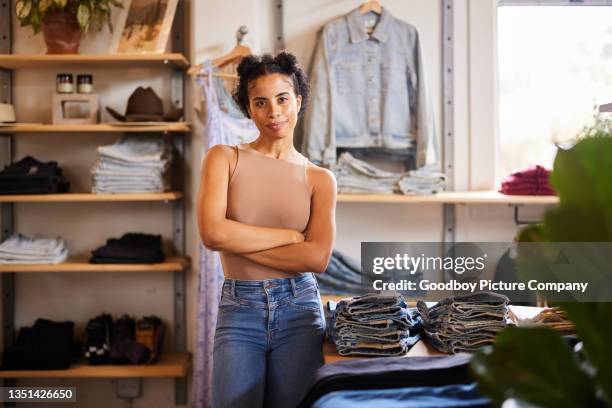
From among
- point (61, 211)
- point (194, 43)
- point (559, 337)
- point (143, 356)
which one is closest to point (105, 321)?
point (143, 356)

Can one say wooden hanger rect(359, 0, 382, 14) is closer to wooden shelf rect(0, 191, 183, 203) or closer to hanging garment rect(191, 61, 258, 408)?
hanging garment rect(191, 61, 258, 408)

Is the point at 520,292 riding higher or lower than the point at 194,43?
lower

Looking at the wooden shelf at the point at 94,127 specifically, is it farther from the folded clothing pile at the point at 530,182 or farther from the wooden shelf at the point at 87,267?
the folded clothing pile at the point at 530,182

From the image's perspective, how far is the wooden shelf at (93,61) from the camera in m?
3.03

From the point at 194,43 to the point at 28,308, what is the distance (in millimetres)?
1456

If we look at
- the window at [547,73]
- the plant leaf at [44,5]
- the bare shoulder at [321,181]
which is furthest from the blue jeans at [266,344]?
the window at [547,73]

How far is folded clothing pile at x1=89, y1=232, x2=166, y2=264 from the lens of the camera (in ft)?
10.2

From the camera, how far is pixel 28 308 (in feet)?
11.1

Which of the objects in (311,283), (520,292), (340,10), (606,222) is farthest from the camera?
(340,10)

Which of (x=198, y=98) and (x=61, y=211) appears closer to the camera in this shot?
(x=198, y=98)

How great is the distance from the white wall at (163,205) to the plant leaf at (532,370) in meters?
2.75

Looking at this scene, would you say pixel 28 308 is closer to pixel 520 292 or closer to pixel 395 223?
pixel 395 223

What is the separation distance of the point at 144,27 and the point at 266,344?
192cm

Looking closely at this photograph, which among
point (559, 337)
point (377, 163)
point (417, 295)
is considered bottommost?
point (417, 295)
